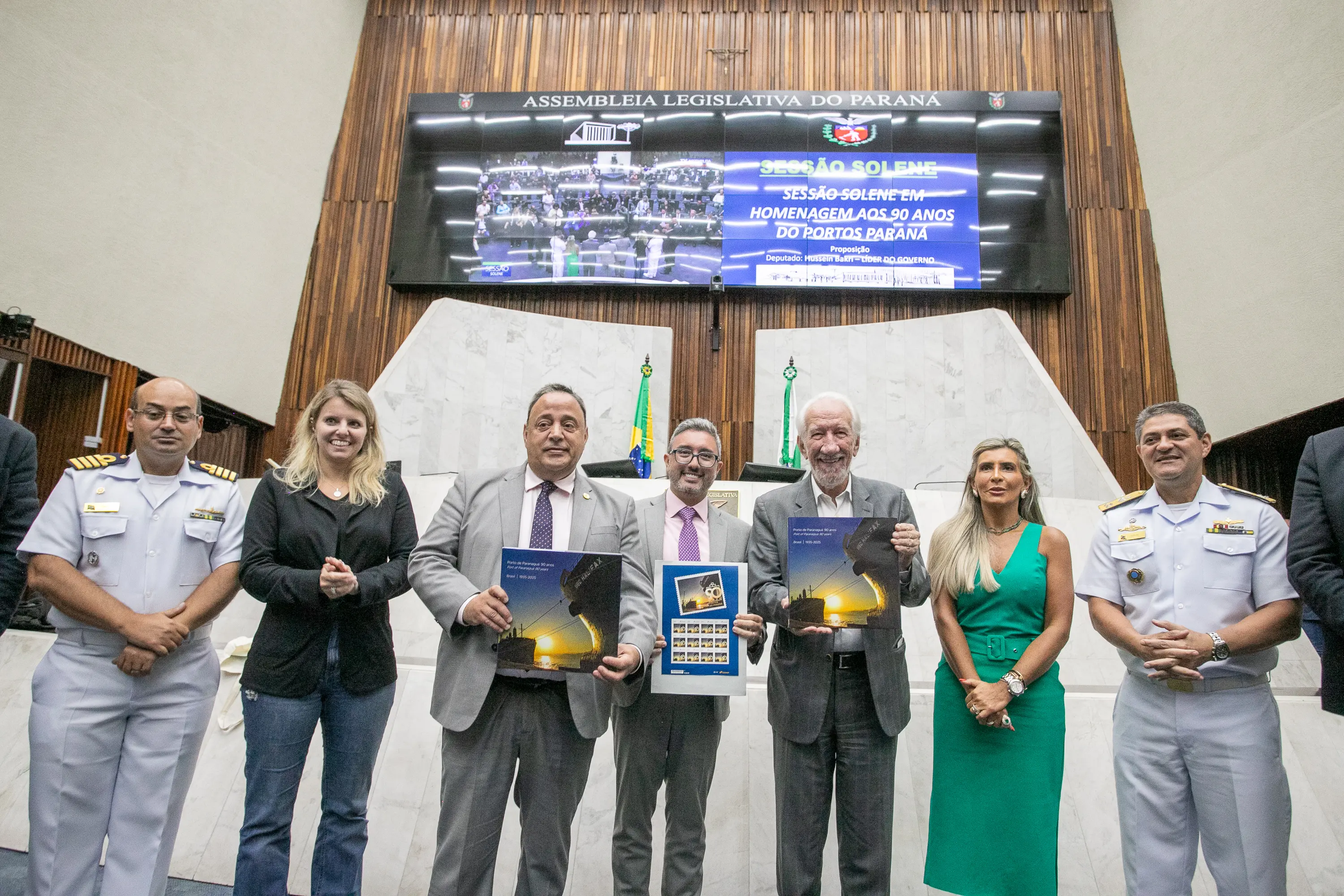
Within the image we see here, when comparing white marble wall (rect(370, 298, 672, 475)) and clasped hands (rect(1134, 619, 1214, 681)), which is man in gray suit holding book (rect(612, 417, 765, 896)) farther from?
white marble wall (rect(370, 298, 672, 475))

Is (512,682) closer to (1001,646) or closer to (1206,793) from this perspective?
(1001,646)

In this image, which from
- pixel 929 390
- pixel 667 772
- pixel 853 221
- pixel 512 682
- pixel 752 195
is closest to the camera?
pixel 512 682

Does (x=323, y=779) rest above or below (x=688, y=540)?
below

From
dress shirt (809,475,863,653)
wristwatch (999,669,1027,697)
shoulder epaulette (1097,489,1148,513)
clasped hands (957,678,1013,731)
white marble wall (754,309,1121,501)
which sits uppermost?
white marble wall (754,309,1121,501)

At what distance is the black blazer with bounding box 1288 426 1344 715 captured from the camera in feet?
6.07

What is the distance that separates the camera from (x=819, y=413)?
7.25 feet

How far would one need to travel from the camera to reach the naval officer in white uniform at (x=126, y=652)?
6.39ft

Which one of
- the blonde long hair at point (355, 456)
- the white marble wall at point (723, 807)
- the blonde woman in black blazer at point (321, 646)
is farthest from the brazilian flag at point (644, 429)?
the blonde woman in black blazer at point (321, 646)

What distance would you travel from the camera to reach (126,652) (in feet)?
6.53

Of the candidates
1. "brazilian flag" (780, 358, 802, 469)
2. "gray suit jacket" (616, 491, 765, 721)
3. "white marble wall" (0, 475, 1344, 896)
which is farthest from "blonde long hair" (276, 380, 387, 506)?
"brazilian flag" (780, 358, 802, 469)

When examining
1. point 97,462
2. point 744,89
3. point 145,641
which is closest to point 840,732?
point 145,641

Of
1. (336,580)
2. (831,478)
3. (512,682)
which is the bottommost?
(512,682)

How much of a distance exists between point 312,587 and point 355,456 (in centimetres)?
43

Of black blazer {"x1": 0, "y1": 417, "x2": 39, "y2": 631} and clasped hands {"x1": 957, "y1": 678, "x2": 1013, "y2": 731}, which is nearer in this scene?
clasped hands {"x1": 957, "y1": 678, "x2": 1013, "y2": 731}
